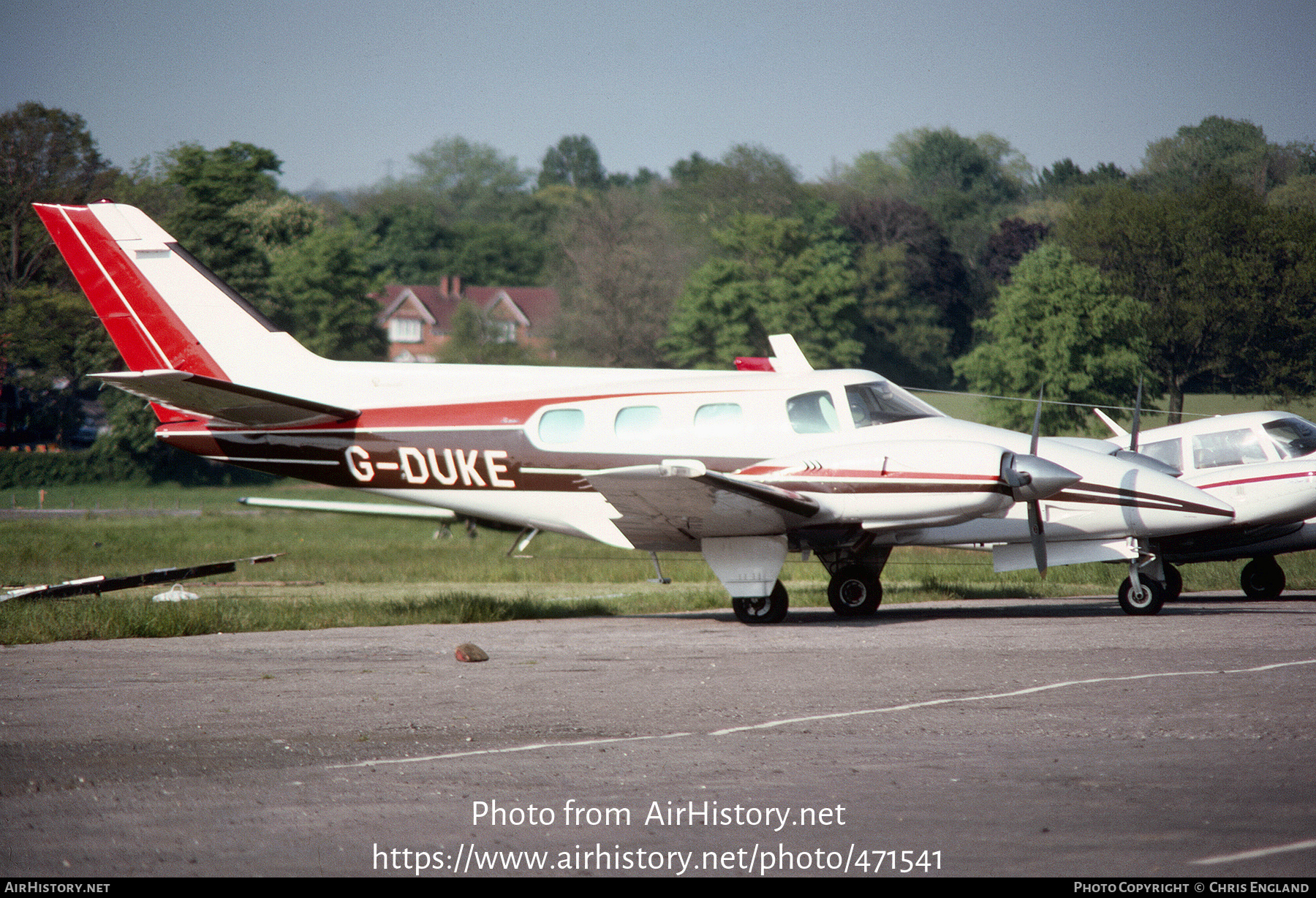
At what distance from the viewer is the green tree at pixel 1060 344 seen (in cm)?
4403

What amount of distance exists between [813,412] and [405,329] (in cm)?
9407

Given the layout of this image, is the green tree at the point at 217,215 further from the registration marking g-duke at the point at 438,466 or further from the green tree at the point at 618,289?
the registration marking g-duke at the point at 438,466

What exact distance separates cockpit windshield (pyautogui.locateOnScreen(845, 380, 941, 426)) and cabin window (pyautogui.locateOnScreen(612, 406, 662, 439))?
238 centimetres

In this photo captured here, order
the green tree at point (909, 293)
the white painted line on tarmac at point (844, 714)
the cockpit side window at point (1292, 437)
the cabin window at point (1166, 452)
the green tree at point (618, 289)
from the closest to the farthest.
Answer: the white painted line on tarmac at point (844, 714) < the cockpit side window at point (1292, 437) < the cabin window at point (1166, 452) < the green tree at point (618, 289) < the green tree at point (909, 293)

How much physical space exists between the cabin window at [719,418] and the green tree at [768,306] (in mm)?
45522

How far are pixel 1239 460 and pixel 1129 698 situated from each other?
33.3 ft

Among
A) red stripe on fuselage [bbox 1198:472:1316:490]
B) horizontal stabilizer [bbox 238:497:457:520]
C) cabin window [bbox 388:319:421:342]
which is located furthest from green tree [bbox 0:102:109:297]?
cabin window [bbox 388:319:421:342]

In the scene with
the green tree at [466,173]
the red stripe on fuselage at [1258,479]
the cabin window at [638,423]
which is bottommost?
the red stripe on fuselage at [1258,479]

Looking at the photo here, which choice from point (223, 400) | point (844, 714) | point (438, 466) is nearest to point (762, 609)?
point (438, 466)

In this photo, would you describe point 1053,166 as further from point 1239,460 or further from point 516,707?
point 516,707

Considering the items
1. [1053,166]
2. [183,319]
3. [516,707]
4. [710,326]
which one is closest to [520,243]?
[710,326]

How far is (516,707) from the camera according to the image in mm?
8148

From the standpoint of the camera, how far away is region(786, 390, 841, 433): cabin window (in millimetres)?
14477

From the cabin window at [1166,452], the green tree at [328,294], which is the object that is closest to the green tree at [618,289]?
→ the green tree at [328,294]
